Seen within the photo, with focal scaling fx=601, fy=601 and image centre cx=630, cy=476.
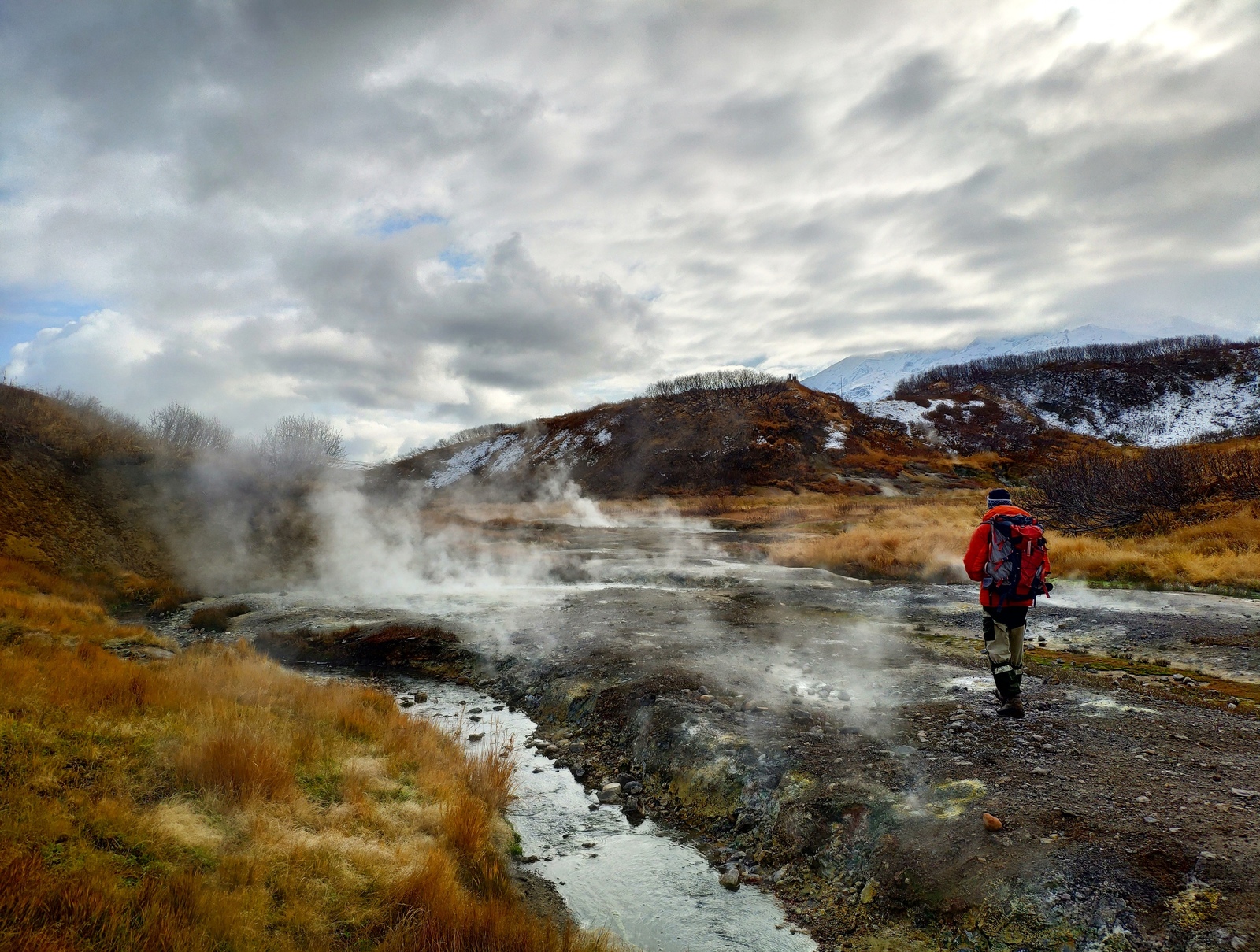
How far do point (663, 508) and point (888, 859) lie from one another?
157ft

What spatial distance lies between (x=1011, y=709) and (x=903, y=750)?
162 centimetres

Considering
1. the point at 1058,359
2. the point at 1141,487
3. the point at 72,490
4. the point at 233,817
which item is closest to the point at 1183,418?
the point at 1058,359

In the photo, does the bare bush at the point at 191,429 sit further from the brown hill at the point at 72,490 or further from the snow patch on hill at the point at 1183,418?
the snow patch on hill at the point at 1183,418

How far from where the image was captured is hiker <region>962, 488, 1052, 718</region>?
259 inches

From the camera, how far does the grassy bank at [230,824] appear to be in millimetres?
3311

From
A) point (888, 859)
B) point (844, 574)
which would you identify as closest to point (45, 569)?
point (888, 859)

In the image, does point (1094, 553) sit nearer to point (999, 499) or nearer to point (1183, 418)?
point (999, 499)

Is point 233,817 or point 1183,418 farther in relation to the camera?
point 1183,418

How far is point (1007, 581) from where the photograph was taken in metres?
6.66

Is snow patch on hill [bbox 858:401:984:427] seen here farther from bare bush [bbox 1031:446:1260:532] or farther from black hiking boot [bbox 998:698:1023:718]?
black hiking boot [bbox 998:698:1023:718]

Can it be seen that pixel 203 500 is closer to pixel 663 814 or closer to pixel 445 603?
pixel 445 603

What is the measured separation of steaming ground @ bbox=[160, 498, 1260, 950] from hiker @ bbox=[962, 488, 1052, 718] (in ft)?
1.68

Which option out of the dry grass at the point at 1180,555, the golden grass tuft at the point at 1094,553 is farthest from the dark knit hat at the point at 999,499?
the dry grass at the point at 1180,555

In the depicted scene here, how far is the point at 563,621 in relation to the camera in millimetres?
13688
